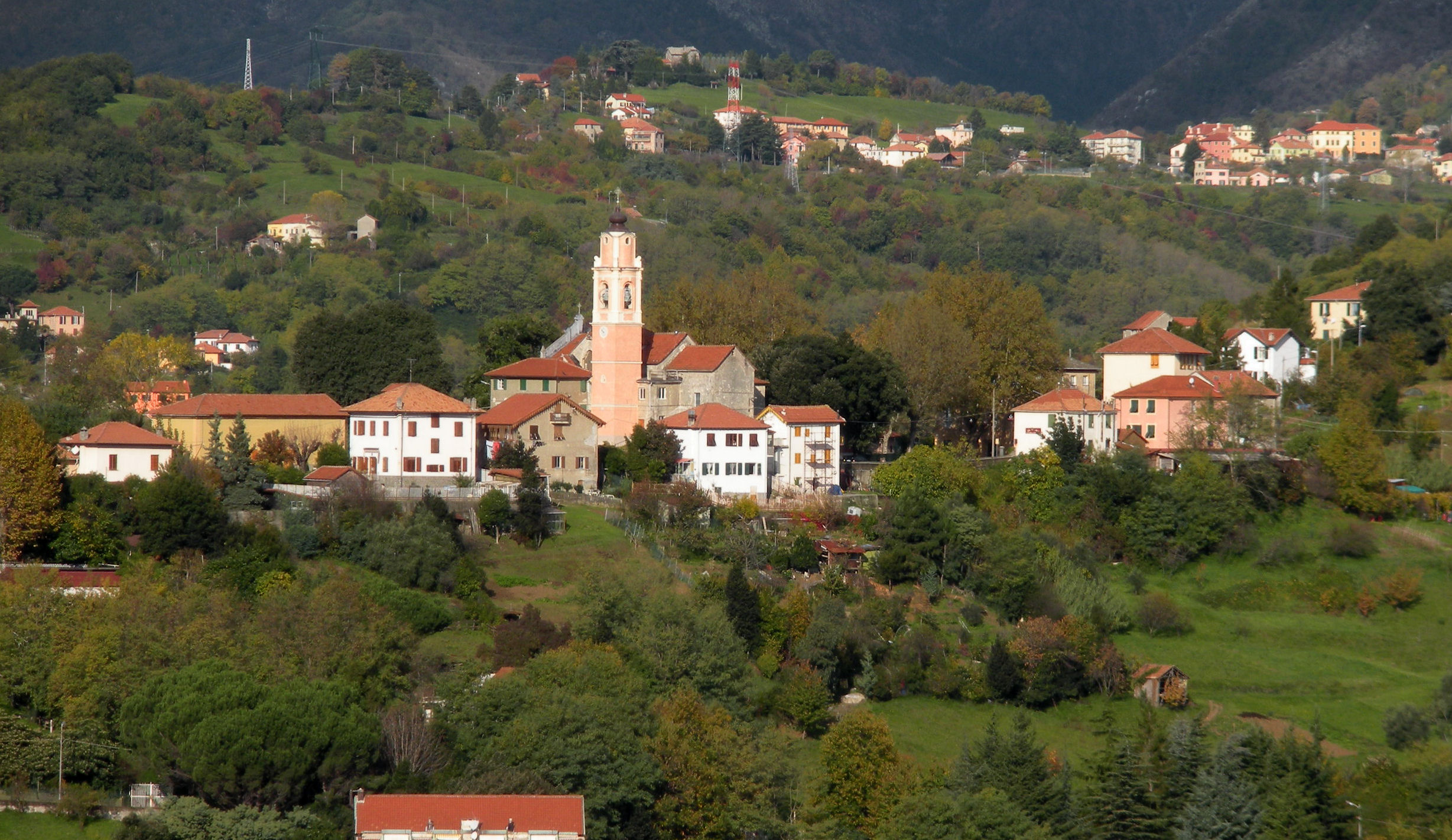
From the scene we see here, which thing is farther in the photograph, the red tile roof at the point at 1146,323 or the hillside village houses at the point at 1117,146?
the hillside village houses at the point at 1117,146

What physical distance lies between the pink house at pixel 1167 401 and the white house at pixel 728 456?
15065 millimetres

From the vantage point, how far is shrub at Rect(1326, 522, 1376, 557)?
59.2m

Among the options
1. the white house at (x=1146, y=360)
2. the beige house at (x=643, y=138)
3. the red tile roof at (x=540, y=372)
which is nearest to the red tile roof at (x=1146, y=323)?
the white house at (x=1146, y=360)

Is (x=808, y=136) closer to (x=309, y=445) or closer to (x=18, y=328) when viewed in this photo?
(x=18, y=328)

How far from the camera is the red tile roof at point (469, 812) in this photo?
36.2 meters

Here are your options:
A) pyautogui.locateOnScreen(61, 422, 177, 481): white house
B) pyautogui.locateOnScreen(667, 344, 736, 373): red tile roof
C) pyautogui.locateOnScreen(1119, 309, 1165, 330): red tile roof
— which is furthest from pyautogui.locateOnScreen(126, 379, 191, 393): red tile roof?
pyautogui.locateOnScreen(1119, 309, 1165, 330): red tile roof

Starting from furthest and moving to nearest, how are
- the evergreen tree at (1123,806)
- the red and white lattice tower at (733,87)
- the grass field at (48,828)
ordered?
the red and white lattice tower at (733,87) → the evergreen tree at (1123,806) → the grass field at (48,828)

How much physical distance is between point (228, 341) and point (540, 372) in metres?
50.3

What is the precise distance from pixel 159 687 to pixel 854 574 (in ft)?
72.9

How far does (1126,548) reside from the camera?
5900cm

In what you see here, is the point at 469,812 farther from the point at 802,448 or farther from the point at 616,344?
the point at 616,344

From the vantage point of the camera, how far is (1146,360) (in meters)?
68.8

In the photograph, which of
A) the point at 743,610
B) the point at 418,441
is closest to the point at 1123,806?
the point at 743,610

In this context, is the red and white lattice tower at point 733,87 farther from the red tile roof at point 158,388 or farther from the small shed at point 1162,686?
the small shed at point 1162,686
